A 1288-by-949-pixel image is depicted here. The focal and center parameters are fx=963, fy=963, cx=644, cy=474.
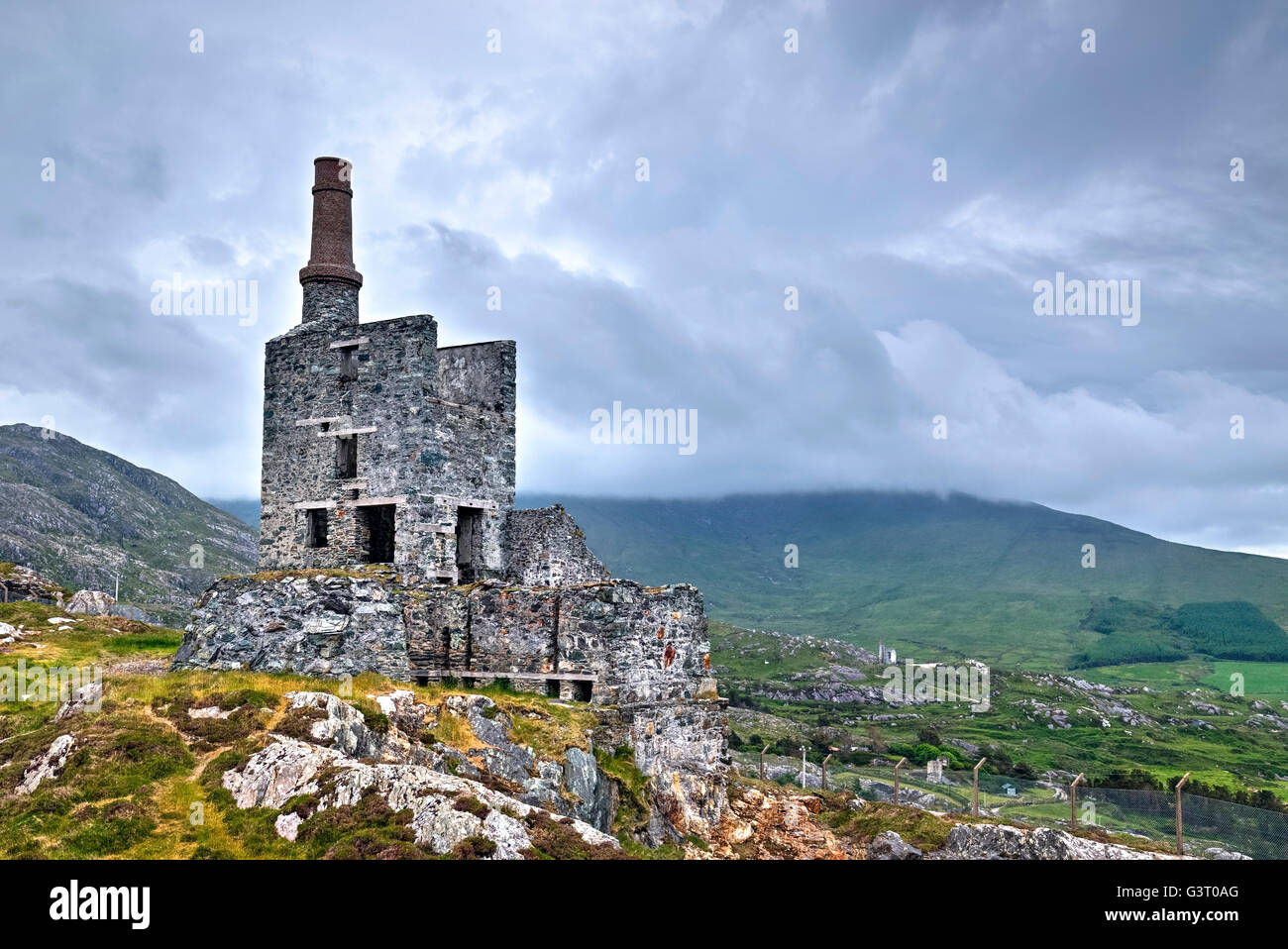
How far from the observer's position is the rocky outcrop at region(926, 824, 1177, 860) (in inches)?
910

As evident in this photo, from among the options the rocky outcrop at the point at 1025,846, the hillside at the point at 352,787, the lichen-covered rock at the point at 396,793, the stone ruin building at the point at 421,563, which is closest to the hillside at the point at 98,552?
the stone ruin building at the point at 421,563

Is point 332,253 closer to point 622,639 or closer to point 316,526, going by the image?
point 316,526

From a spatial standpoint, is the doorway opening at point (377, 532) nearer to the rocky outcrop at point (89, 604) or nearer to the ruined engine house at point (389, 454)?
the ruined engine house at point (389, 454)

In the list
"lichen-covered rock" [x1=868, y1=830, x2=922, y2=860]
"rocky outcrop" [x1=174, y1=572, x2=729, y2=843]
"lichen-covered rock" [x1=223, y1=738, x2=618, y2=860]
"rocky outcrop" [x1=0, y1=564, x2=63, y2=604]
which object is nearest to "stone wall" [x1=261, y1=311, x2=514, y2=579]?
"rocky outcrop" [x1=174, y1=572, x2=729, y2=843]

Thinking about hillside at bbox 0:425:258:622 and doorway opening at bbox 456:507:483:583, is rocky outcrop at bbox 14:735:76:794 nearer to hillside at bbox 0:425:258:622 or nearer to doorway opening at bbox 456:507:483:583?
doorway opening at bbox 456:507:483:583

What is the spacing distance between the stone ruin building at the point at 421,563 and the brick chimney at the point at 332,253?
7 centimetres

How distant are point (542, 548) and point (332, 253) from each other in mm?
13876

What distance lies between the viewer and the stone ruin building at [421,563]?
26.8 meters

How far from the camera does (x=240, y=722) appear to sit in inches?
787

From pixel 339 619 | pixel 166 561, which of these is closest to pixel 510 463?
pixel 339 619

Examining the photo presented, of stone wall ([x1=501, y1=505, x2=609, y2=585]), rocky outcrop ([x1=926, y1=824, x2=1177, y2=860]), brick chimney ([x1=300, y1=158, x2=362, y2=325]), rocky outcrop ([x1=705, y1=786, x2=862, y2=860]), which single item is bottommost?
rocky outcrop ([x1=705, y1=786, x2=862, y2=860])

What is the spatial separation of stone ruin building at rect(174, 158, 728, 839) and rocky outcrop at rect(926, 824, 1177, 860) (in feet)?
23.4

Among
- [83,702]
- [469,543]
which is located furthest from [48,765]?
[469,543]
